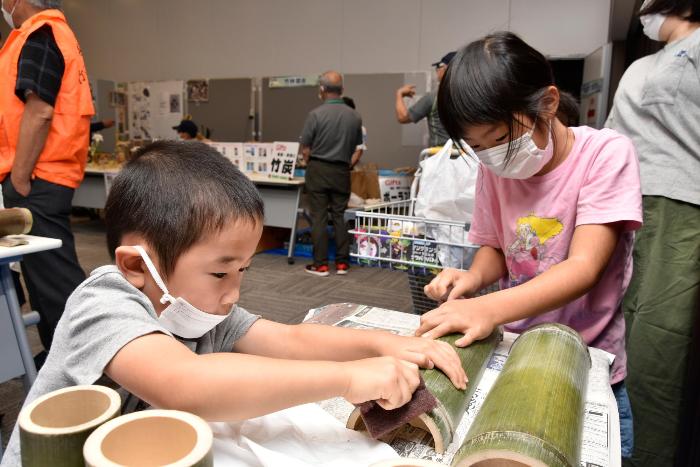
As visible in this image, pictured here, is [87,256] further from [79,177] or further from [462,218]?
[462,218]

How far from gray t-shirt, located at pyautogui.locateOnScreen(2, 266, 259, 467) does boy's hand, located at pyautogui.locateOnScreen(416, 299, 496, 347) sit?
0.48 meters

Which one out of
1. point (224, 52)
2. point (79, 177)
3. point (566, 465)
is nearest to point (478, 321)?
point (566, 465)

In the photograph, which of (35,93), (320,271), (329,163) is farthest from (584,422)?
(329,163)

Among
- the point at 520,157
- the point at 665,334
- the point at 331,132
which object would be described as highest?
the point at 331,132

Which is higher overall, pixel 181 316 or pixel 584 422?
pixel 181 316

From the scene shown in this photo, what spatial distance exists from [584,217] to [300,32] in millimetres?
6473

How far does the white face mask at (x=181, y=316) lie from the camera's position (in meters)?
0.78

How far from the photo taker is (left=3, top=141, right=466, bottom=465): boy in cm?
64

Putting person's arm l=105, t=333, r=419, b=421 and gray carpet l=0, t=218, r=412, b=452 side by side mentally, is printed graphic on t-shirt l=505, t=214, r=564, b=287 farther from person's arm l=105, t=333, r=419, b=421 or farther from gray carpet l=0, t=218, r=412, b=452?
gray carpet l=0, t=218, r=412, b=452

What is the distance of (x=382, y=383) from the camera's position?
2.26 feet

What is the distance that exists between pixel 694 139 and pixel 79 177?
2.55 meters

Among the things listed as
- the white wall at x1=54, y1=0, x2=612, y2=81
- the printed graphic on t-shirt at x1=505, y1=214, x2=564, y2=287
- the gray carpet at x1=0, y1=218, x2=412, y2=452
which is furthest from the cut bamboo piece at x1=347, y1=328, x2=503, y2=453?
the white wall at x1=54, y1=0, x2=612, y2=81

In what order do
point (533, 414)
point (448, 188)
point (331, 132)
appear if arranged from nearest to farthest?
1. point (533, 414)
2. point (448, 188)
3. point (331, 132)

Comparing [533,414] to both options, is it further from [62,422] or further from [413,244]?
[413,244]
